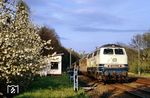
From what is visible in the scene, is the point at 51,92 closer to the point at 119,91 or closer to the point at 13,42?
the point at 119,91

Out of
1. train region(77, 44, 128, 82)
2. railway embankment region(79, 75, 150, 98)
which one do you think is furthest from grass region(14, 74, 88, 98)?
train region(77, 44, 128, 82)

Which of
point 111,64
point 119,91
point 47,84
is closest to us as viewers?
point 119,91

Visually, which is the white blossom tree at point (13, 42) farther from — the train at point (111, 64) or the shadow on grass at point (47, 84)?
the train at point (111, 64)

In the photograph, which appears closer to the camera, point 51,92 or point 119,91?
point 51,92

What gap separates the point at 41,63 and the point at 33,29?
216cm

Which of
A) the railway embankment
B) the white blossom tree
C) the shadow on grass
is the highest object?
the white blossom tree

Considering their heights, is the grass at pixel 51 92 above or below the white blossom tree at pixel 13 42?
below

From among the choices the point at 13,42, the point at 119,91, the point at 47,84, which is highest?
the point at 13,42

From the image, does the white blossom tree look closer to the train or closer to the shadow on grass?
the shadow on grass

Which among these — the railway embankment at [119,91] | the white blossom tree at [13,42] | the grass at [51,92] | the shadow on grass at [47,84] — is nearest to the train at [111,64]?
the railway embankment at [119,91]

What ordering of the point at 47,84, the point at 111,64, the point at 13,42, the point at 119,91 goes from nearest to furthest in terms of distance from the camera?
the point at 13,42 < the point at 119,91 < the point at 47,84 < the point at 111,64

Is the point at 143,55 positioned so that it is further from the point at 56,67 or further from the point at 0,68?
the point at 0,68

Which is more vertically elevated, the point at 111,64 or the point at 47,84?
the point at 111,64

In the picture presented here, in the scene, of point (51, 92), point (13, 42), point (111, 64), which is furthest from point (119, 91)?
point (13, 42)
